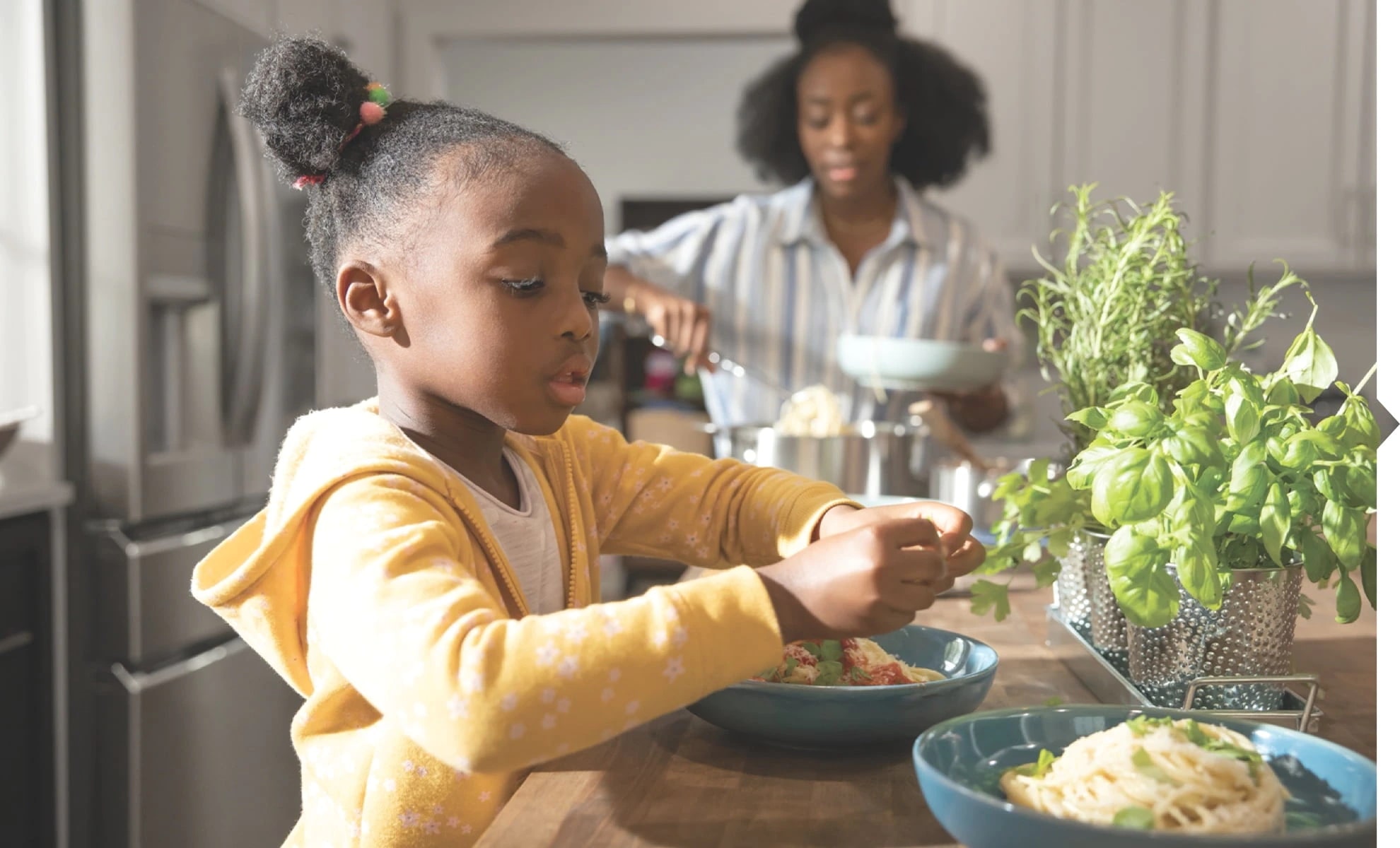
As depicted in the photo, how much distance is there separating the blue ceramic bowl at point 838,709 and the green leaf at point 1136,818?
203 mm

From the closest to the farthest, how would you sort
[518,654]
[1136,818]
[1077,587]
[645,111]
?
[1136,818], [518,654], [1077,587], [645,111]

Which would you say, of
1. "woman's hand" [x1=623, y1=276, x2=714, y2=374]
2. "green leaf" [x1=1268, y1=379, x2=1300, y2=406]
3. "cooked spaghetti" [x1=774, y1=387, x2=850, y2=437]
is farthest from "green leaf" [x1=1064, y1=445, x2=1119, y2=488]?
"woman's hand" [x1=623, y1=276, x2=714, y2=374]

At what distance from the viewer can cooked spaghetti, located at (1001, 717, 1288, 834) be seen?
55 centimetres

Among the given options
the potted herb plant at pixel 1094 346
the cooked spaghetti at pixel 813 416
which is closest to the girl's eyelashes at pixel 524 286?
the potted herb plant at pixel 1094 346

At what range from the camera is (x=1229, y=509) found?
76cm

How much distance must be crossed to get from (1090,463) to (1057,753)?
190 millimetres

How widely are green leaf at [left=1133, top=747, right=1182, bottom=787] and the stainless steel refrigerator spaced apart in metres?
1.90

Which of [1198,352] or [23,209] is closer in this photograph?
[1198,352]

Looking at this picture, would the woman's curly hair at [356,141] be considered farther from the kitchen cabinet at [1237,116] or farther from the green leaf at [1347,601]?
the kitchen cabinet at [1237,116]

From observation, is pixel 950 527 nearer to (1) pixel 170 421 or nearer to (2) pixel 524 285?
(2) pixel 524 285

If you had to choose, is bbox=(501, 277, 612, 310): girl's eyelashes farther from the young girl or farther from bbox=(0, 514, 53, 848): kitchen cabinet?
bbox=(0, 514, 53, 848): kitchen cabinet

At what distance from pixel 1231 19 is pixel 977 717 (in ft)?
11.3

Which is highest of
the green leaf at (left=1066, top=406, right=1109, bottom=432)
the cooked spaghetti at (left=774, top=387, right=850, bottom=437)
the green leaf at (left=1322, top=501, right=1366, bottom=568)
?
the green leaf at (left=1066, top=406, right=1109, bottom=432)

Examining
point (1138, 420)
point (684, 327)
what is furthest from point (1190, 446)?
point (684, 327)
